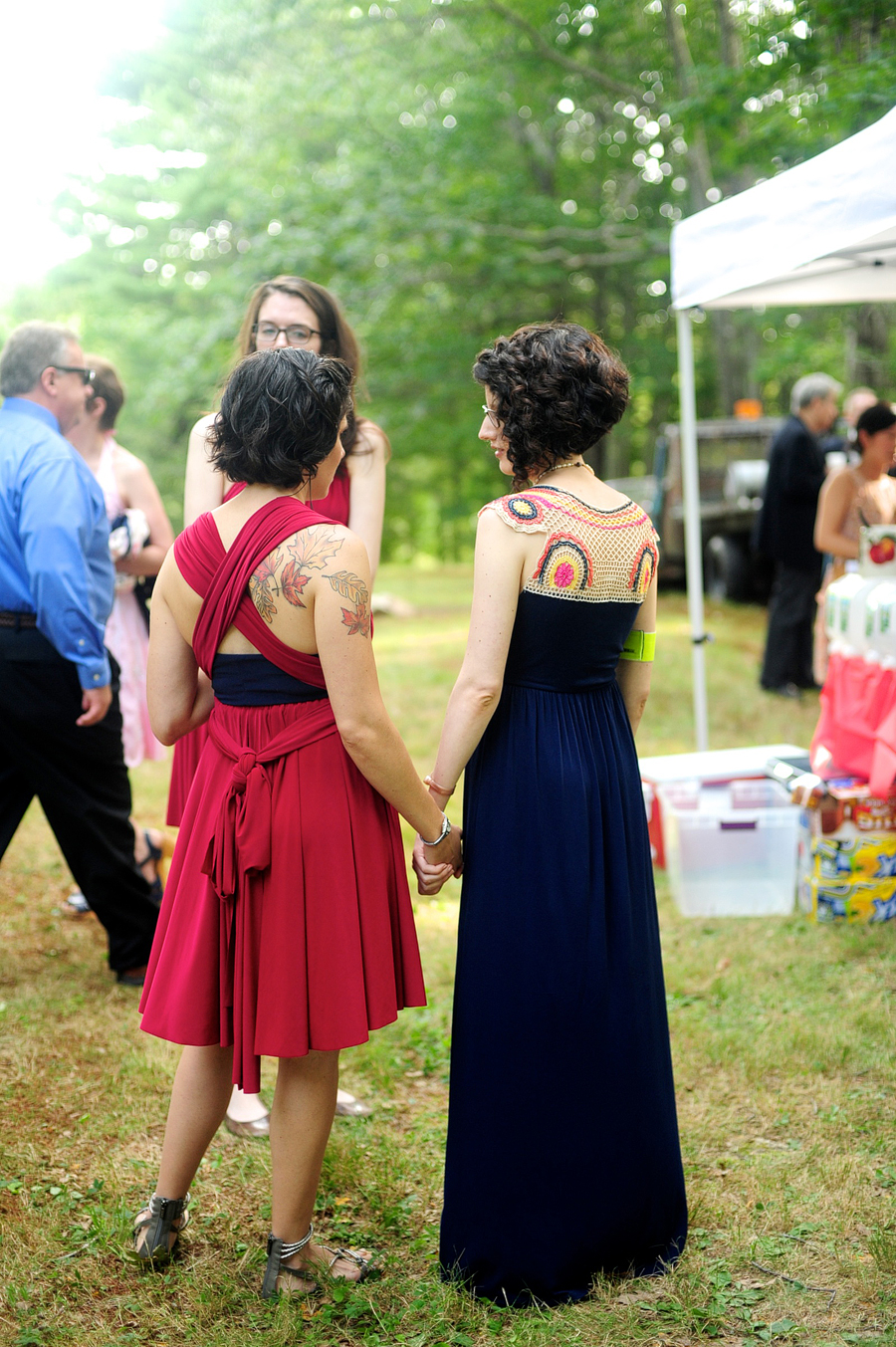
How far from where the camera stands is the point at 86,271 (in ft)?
64.2

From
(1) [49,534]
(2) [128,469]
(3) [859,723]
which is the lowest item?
(3) [859,723]

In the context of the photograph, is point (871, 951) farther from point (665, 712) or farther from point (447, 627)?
point (447, 627)

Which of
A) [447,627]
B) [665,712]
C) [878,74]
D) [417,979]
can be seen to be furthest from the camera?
[447,627]

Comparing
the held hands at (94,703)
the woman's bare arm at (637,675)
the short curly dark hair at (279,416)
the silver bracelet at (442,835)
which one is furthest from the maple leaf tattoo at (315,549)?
the held hands at (94,703)

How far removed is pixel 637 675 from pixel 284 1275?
139 cm

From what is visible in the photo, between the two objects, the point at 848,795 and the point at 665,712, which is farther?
the point at 665,712

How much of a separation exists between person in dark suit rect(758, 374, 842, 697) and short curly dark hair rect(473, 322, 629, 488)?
6.26 meters

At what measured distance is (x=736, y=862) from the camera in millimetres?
4461

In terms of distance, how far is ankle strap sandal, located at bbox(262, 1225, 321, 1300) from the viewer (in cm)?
221

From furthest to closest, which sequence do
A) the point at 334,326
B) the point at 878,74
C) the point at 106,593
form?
the point at 878,74 < the point at 106,593 < the point at 334,326

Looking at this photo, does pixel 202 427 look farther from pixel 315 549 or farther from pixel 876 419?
pixel 876 419

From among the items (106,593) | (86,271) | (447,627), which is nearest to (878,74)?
(106,593)

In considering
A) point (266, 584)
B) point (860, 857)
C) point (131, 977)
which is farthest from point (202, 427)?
point (860, 857)

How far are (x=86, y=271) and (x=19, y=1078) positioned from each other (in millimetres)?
18945
